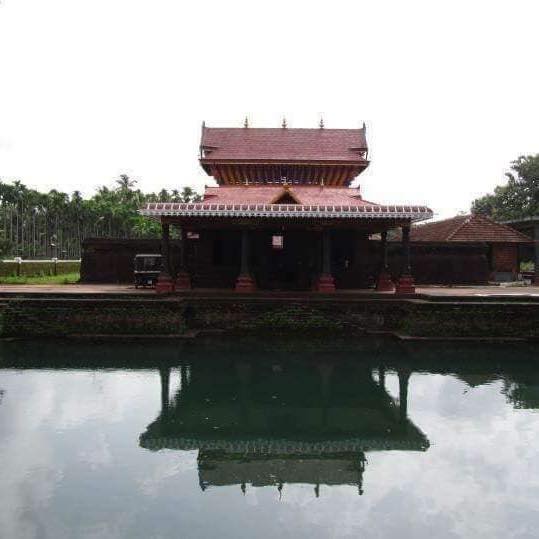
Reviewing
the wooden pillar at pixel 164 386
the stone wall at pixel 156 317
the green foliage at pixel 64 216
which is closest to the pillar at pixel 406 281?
the stone wall at pixel 156 317

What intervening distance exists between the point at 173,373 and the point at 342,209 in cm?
679

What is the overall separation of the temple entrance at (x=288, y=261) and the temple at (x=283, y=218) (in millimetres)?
35

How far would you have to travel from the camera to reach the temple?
14398mm

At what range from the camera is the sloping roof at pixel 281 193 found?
1677 cm

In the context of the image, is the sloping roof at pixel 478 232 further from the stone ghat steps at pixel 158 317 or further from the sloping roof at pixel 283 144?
the stone ghat steps at pixel 158 317

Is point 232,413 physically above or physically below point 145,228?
below

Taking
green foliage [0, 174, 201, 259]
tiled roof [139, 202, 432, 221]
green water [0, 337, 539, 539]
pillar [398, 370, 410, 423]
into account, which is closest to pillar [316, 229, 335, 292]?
tiled roof [139, 202, 432, 221]

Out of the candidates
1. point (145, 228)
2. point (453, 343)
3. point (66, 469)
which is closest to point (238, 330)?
point (453, 343)

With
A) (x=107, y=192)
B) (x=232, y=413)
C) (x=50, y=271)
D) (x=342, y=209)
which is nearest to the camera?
(x=232, y=413)

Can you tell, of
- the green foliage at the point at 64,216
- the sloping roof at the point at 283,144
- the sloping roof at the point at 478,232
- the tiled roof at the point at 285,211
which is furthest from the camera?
the green foliage at the point at 64,216

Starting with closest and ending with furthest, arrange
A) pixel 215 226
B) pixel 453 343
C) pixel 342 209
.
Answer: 1. pixel 453 343
2. pixel 342 209
3. pixel 215 226

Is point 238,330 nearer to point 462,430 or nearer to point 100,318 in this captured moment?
point 100,318

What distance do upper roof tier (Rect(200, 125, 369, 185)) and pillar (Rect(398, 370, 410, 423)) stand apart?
38.2 feet

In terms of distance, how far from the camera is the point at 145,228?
4856 cm
